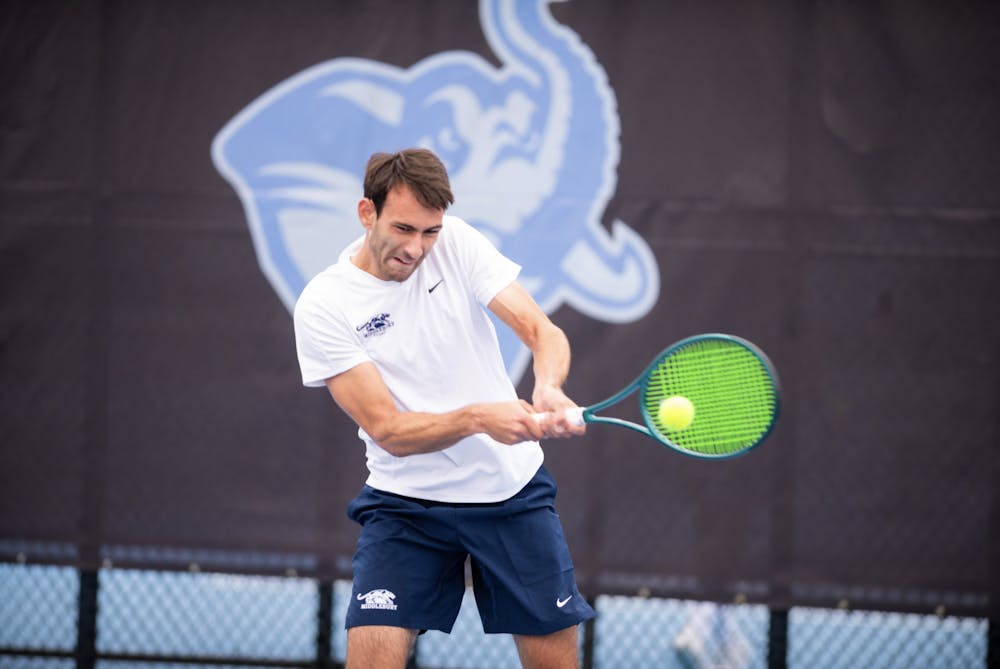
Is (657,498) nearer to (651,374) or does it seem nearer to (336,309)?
(651,374)

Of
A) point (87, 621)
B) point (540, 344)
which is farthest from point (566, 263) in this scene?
point (87, 621)

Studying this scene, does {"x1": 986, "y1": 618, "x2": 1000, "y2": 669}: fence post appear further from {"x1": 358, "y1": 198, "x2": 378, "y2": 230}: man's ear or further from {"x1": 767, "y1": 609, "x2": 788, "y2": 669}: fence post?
{"x1": 358, "y1": 198, "x2": 378, "y2": 230}: man's ear

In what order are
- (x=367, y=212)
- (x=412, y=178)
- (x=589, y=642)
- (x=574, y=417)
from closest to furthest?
(x=574, y=417)
(x=412, y=178)
(x=367, y=212)
(x=589, y=642)

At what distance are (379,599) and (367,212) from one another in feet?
3.27

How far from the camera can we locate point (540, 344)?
2.98 m

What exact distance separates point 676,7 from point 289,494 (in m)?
2.24

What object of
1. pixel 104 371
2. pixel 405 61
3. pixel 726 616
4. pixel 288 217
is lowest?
pixel 726 616

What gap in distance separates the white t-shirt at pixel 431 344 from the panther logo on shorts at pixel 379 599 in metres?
0.26

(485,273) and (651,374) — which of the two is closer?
(651,374)

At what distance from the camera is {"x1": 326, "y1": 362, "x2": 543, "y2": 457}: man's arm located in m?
2.68

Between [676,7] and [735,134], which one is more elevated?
[676,7]

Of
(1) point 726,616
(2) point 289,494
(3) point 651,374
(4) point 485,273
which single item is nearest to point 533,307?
(4) point 485,273

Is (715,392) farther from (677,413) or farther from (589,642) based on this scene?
(589,642)

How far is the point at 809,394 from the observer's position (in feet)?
13.4
